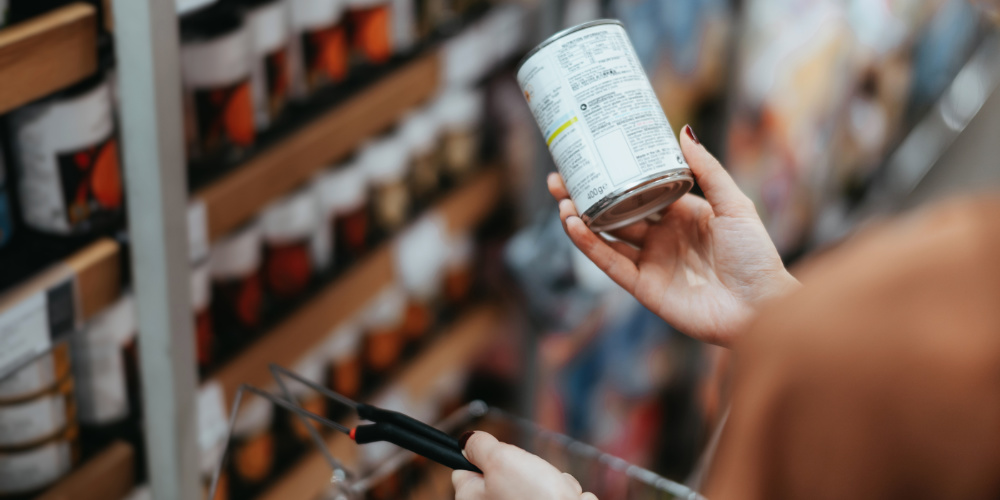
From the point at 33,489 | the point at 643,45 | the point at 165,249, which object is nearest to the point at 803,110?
the point at 643,45

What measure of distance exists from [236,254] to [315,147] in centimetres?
22

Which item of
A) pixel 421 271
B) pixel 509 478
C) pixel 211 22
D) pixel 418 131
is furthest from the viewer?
pixel 421 271

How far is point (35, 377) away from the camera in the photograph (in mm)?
1109

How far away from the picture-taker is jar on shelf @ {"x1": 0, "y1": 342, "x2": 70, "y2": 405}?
43.3 inches

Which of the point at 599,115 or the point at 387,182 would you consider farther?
the point at 387,182

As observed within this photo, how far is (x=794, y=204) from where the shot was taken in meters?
2.77

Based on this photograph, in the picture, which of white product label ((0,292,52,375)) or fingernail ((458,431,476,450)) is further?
white product label ((0,292,52,375))

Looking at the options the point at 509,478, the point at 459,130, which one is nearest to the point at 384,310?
the point at 459,130

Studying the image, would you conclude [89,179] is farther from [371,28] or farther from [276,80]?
[371,28]

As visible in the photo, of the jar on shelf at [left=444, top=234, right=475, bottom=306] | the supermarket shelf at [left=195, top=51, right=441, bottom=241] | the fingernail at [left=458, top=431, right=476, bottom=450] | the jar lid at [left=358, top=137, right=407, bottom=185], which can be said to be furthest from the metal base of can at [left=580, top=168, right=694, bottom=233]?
the jar on shelf at [left=444, top=234, right=475, bottom=306]

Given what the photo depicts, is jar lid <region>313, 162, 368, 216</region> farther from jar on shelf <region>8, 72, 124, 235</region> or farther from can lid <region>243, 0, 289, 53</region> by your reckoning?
jar on shelf <region>8, 72, 124, 235</region>

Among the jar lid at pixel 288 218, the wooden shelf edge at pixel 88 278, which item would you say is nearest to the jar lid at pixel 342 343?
the jar lid at pixel 288 218

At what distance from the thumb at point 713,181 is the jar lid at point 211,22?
0.67 m

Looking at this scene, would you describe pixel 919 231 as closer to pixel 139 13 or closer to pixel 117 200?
pixel 139 13
